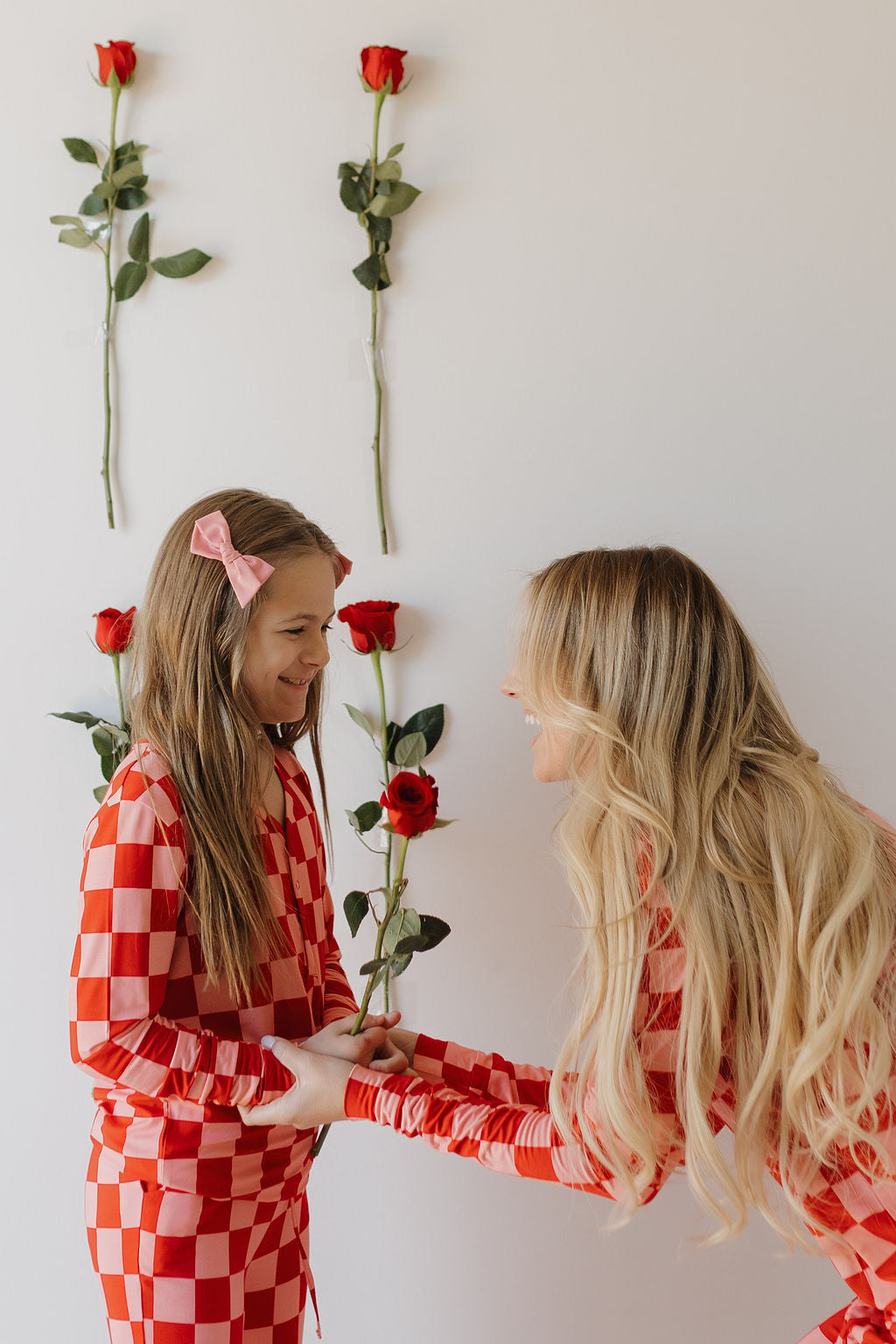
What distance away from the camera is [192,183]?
5.11 feet

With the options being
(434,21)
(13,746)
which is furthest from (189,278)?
(13,746)

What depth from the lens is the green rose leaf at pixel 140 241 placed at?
154cm

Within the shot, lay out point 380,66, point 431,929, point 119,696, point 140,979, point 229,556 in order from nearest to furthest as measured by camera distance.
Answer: point 140,979 → point 229,556 → point 431,929 → point 380,66 → point 119,696

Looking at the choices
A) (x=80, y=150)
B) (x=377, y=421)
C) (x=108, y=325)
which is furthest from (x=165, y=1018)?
(x=80, y=150)

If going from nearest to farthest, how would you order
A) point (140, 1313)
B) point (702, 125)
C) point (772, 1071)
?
1. point (772, 1071)
2. point (140, 1313)
3. point (702, 125)

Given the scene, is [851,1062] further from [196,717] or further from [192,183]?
[192,183]

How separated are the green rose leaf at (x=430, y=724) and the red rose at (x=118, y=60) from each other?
1.00 m

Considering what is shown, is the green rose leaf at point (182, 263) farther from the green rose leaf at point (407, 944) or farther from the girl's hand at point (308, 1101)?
the girl's hand at point (308, 1101)

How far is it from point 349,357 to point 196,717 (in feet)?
2.16

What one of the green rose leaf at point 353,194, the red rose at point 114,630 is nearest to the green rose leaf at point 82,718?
the red rose at point 114,630

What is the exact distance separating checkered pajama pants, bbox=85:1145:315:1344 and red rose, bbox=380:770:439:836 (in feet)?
1.44

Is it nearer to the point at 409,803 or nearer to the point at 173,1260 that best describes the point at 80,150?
the point at 409,803

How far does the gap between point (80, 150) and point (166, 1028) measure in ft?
4.04

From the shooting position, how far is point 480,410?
155 centimetres
